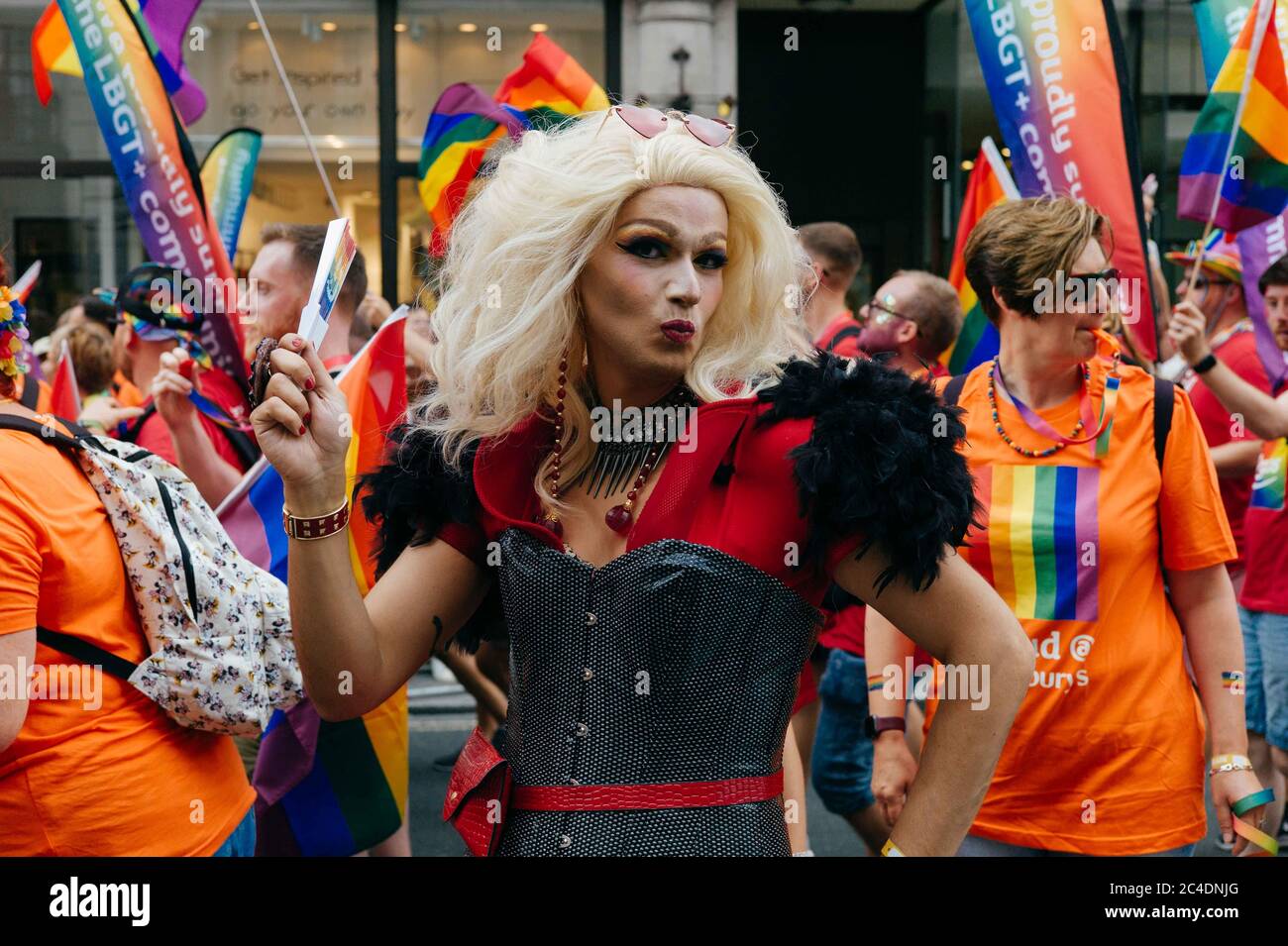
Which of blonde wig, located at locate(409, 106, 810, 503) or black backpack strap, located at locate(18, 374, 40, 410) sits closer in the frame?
blonde wig, located at locate(409, 106, 810, 503)

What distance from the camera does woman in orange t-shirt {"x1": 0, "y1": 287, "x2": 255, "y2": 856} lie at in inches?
95.3

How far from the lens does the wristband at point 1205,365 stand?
436 centimetres

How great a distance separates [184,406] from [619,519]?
2421mm

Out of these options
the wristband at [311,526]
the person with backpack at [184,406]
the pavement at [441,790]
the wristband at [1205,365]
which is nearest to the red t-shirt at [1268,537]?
the pavement at [441,790]

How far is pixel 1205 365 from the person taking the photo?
4375mm

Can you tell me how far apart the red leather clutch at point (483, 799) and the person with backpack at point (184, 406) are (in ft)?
7.46

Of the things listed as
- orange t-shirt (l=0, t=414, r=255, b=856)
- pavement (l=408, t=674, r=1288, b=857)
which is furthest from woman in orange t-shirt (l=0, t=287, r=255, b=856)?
pavement (l=408, t=674, r=1288, b=857)

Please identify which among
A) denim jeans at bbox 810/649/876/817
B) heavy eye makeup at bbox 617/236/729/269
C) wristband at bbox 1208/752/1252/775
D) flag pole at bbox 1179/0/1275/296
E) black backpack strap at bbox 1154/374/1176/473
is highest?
flag pole at bbox 1179/0/1275/296

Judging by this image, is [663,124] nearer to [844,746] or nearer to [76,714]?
[76,714]

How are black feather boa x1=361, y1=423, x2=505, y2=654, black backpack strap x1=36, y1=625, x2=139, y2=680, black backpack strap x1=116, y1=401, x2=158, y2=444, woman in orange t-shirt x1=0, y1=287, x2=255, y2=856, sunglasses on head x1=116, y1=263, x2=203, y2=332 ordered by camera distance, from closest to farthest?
black feather boa x1=361, y1=423, x2=505, y2=654, woman in orange t-shirt x1=0, y1=287, x2=255, y2=856, black backpack strap x1=36, y1=625, x2=139, y2=680, sunglasses on head x1=116, y1=263, x2=203, y2=332, black backpack strap x1=116, y1=401, x2=158, y2=444

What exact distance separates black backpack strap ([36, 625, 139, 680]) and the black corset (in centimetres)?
92

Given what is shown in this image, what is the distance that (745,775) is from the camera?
2.07 metres

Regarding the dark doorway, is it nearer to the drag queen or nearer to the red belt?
the drag queen
